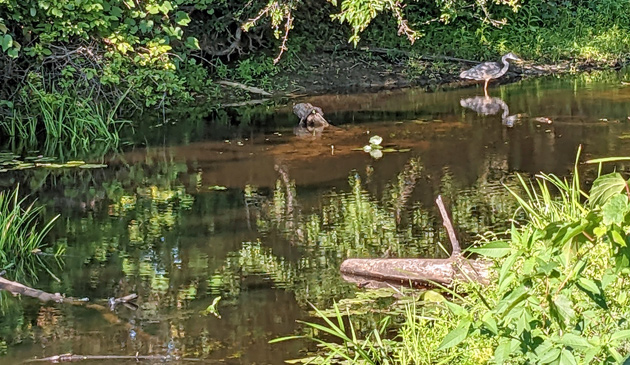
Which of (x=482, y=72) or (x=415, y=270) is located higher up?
(x=482, y=72)

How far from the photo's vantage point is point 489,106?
40.7 feet

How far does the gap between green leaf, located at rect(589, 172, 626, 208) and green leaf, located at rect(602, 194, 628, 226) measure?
174mm

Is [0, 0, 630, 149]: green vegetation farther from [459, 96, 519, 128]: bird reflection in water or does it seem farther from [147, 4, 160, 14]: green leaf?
[459, 96, 519, 128]: bird reflection in water

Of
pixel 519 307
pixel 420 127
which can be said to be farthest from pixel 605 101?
pixel 519 307

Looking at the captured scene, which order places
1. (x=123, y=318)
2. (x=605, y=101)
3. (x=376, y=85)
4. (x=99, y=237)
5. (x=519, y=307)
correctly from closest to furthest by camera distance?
(x=519, y=307) < (x=123, y=318) < (x=99, y=237) < (x=605, y=101) < (x=376, y=85)

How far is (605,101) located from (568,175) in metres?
4.42

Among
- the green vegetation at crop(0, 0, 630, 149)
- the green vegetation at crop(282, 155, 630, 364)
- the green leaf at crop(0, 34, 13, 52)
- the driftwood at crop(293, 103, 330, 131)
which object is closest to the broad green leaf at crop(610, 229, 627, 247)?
the green vegetation at crop(282, 155, 630, 364)

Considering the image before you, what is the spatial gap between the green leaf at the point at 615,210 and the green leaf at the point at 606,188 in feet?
0.57

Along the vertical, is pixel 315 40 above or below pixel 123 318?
above

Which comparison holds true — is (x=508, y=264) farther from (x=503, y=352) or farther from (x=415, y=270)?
(x=415, y=270)

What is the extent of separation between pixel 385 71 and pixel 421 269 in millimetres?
10711

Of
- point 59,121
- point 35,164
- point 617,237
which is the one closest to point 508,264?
point 617,237

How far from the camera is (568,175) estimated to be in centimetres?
804

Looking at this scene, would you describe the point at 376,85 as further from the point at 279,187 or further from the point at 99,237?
the point at 99,237
